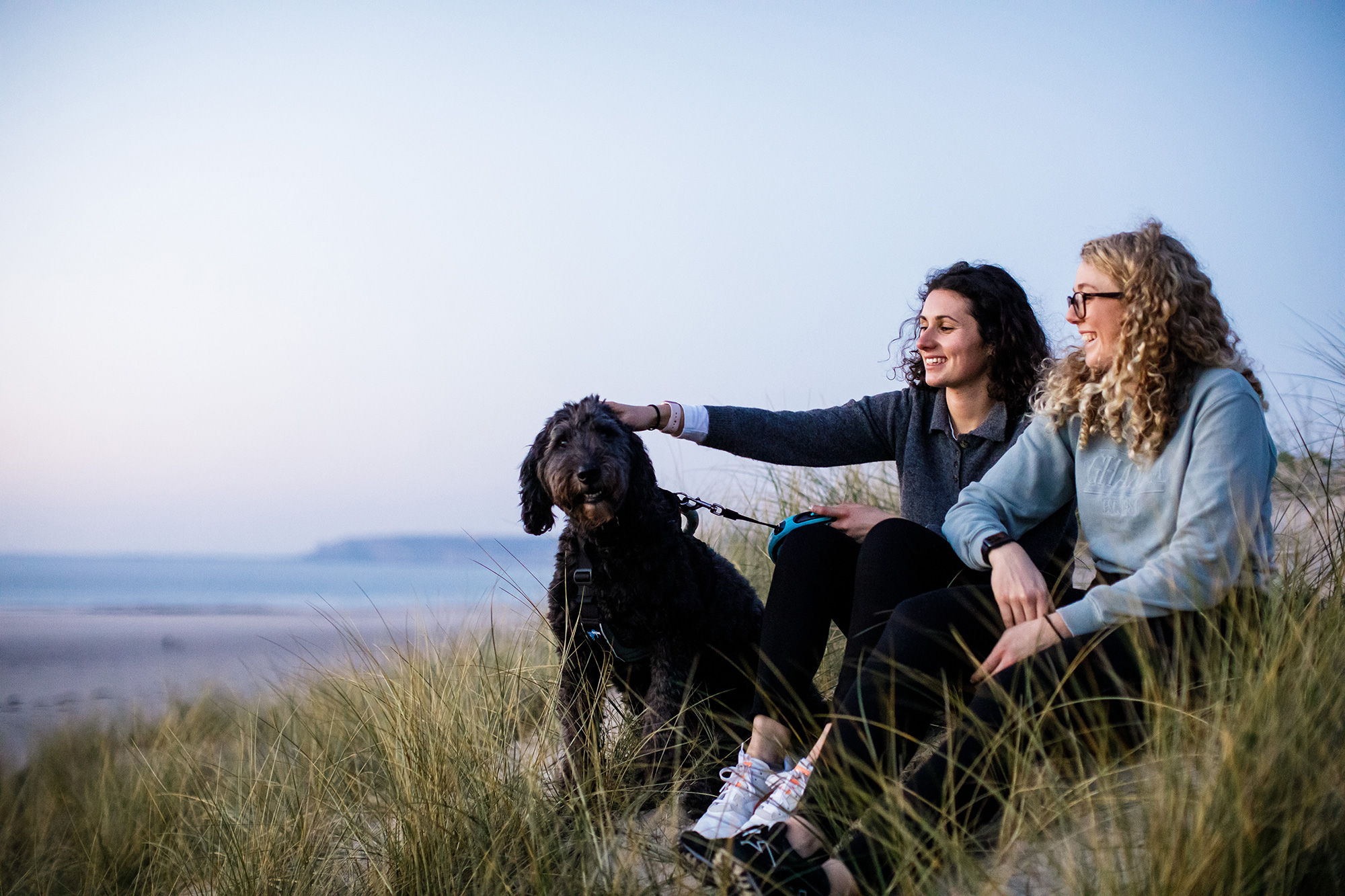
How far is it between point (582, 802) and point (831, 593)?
103cm

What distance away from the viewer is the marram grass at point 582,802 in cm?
172

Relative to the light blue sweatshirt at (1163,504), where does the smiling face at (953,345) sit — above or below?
above

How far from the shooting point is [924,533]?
2.88 metres

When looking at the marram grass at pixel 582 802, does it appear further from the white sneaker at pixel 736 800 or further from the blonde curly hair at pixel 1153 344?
the blonde curly hair at pixel 1153 344

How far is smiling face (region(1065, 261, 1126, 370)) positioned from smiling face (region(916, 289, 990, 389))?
1.93ft

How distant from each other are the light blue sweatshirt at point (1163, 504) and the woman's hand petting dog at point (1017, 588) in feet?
0.24

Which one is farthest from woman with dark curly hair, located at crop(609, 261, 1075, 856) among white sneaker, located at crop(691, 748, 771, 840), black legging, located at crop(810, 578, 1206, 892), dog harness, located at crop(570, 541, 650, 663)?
dog harness, located at crop(570, 541, 650, 663)

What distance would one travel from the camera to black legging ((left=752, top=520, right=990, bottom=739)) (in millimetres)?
2750

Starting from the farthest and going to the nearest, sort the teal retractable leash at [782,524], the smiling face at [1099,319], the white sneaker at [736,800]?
the teal retractable leash at [782,524] < the smiling face at [1099,319] < the white sneaker at [736,800]

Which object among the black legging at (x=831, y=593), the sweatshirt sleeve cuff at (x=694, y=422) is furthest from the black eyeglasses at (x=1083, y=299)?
the sweatshirt sleeve cuff at (x=694, y=422)

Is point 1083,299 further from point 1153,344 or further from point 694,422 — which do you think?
point 694,422

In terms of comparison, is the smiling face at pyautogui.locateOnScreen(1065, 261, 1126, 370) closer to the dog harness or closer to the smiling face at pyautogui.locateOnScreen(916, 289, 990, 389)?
the smiling face at pyautogui.locateOnScreen(916, 289, 990, 389)

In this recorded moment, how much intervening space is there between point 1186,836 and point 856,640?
Answer: 3.59ft

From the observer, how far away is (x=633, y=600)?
3.38 meters
